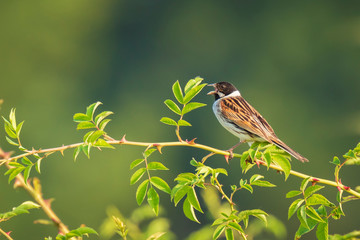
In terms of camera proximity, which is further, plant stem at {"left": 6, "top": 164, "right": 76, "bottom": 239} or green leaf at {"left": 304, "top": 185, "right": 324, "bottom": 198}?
green leaf at {"left": 304, "top": 185, "right": 324, "bottom": 198}

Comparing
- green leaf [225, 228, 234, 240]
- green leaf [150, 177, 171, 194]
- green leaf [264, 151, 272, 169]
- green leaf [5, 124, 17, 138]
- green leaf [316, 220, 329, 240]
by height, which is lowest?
green leaf [225, 228, 234, 240]

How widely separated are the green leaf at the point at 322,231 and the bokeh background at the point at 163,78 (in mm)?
25109

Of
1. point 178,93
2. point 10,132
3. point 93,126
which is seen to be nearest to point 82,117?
point 93,126

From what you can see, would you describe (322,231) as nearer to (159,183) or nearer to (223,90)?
(159,183)

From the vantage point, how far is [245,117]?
4.31 meters

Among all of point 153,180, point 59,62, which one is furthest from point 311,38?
point 153,180

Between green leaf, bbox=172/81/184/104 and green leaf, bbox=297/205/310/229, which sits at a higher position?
green leaf, bbox=172/81/184/104

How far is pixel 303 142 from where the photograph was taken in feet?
115

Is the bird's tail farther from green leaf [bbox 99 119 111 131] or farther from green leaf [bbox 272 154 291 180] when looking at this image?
green leaf [bbox 99 119 111 131]

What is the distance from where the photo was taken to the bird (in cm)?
397

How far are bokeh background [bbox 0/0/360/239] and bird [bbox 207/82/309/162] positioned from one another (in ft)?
73.6

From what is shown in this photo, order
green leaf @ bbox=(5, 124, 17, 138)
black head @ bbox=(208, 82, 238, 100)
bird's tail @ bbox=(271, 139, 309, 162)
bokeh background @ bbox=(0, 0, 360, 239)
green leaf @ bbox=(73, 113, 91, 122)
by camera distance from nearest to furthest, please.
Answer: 1. green leaf @ bbox=(5, 124, 17, 138)
2. green leaf @ bbox=(73, 113, 91, 122)
3. bird's tail @ bbox=(271, 139, 309, 162)
4. black head @ bbox=(208, 82, 238, 100)
5. bokeh background @ bbox=(0, 0, 360, 239)

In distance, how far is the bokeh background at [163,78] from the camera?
32.2 m

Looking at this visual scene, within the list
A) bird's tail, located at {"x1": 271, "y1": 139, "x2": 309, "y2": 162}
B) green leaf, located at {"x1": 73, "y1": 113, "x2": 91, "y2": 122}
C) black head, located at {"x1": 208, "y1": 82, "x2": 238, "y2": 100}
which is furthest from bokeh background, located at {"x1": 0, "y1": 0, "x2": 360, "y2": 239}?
green leaf, located at {"x1": 73, "y1": 113, "x2": 91, "y2": 122}
